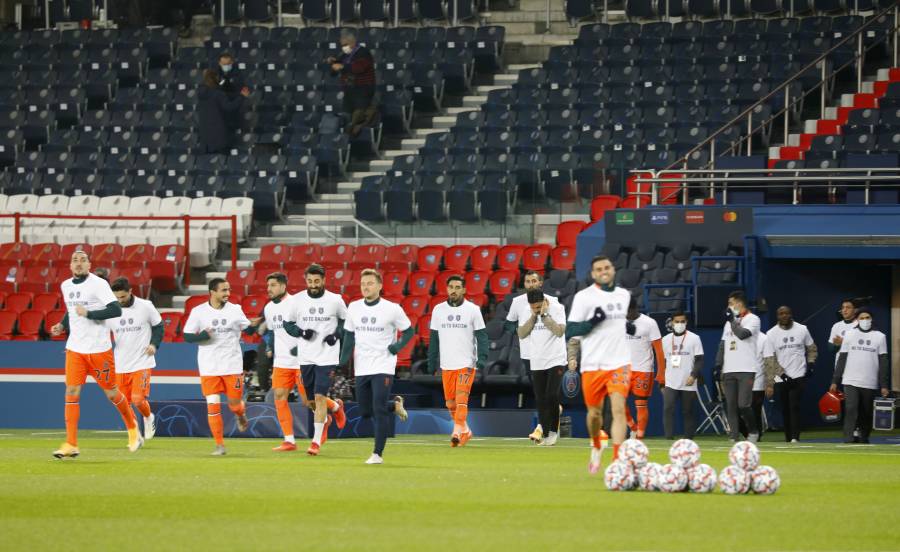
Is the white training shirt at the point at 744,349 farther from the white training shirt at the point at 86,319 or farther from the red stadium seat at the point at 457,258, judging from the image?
the white training shirt at the point at 86,319

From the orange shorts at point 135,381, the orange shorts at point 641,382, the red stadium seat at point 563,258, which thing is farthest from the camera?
the red stadium seat at point 563,258

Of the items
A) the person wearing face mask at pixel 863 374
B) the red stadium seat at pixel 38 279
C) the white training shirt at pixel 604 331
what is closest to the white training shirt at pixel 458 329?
the person wearing face mask at pixel 863 374

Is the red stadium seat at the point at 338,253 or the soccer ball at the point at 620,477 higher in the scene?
the red stadium seat at the point at 338,253

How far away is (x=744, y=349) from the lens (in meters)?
21.6

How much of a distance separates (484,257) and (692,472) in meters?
15.8

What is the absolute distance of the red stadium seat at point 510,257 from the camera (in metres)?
28.2

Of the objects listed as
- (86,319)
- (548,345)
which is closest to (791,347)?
(548,345)

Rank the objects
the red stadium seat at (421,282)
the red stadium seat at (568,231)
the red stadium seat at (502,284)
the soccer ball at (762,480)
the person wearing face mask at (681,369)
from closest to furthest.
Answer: the soccer ball at (762,480) < the person wearing face mask at (681,369) < the red stadium seat at (502,284) < the red stadium seat at (421,282) < the red stadium seat at (568,231)

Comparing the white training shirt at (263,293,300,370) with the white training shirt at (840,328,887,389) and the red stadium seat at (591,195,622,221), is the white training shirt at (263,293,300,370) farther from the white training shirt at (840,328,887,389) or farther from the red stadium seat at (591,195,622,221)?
the red stadium seat at (591,195,622,221)

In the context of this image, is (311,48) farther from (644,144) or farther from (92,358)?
(92,358)

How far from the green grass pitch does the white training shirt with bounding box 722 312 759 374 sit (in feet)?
11.4

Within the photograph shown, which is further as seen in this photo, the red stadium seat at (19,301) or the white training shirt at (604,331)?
the red stadium seat at (19,301)

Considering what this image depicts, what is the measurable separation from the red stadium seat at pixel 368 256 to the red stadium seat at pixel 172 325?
3222 millimetres

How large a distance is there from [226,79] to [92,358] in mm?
18302
